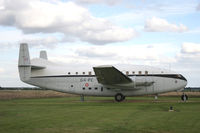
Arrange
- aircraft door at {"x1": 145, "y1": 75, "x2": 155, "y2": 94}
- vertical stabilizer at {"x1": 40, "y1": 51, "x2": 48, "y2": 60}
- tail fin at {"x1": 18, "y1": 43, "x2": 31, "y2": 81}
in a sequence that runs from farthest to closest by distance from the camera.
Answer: vertical stabilizer at {"x1": 40, "y1": 51, "x2": 48, "y2": 60} → tail fin at {"x1": 18, "y1": 43, "x2": 31, "y2": 81} → aircraft door at {"x1": 145, "y1": 75, "x2": 155, "y2": 94}

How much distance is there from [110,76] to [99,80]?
5.66 feet

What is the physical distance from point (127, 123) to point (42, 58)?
26396mm

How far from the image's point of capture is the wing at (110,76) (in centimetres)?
2795

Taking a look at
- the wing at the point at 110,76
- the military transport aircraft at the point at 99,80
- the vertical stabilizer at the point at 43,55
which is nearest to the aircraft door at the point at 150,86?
the military transport aircraft at the point at 99,80

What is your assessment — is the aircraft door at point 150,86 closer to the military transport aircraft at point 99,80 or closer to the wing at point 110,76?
the military transport aircraft at point 99,80

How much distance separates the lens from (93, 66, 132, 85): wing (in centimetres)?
2795

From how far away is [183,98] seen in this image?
30.0m

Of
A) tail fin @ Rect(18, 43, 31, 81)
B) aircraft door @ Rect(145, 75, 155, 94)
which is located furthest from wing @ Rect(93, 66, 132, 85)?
tail fin @ Rect(18, 43, 31, 81)

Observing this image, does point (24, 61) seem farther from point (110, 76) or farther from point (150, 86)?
point (150, 86)

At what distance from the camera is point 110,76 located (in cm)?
2919

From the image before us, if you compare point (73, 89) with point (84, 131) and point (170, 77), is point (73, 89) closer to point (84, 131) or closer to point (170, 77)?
point (170, 77)

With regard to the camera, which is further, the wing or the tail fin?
the tail fin

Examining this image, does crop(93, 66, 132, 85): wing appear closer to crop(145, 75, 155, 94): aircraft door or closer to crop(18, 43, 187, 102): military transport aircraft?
crop(18, 43, 187, 102): military transport aircraft

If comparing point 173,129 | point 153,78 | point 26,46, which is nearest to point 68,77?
point 26,46
